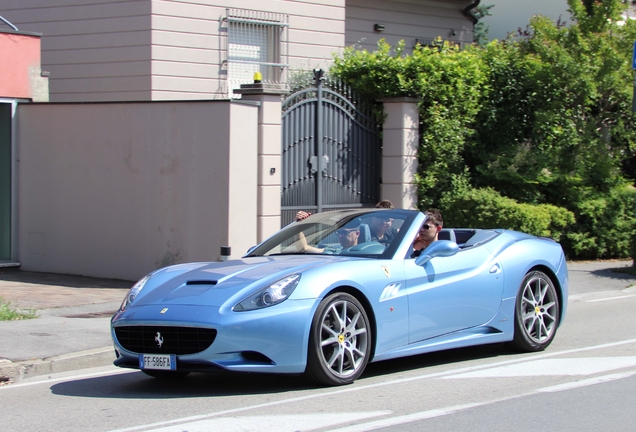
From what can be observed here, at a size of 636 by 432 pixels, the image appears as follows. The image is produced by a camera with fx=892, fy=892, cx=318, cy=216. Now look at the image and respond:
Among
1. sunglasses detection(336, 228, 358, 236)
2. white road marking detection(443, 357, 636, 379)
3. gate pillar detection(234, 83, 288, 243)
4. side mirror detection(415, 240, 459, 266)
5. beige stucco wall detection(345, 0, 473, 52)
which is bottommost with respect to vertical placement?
white road marking detection(443, 357, 636, 379)

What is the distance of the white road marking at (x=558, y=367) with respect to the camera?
7309 mm

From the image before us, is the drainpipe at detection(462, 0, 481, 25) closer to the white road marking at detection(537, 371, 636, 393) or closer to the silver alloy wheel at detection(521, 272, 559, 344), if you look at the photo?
the silver alloy wheel at detection(521, 272, 559, 344)

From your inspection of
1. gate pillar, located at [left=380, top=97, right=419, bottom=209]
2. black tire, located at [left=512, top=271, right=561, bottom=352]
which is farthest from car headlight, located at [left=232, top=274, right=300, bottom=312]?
gate pillar, located at [left=380, top=97, right=419, bottom=209]

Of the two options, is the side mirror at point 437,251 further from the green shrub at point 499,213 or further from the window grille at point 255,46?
the window grille at point 255,46

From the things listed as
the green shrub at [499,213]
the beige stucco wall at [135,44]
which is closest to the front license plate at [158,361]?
the green shrub at [499,213]

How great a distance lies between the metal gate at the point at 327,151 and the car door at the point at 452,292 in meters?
6.28

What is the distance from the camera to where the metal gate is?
14031 millimetres

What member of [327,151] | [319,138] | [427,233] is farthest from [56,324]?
[327,151]

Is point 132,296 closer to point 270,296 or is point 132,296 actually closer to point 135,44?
point 270,296

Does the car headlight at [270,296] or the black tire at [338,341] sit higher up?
the car headlight at [270,296]

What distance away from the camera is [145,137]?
13266 mm

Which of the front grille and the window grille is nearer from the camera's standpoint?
the front grille

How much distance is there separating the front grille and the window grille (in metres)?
10.4

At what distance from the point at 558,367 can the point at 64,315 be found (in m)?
5.76
